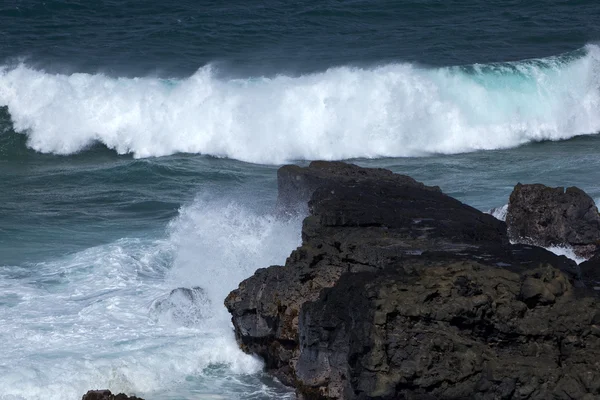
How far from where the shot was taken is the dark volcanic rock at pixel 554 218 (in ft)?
41.7

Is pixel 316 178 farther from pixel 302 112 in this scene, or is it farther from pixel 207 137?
pixel 302 112

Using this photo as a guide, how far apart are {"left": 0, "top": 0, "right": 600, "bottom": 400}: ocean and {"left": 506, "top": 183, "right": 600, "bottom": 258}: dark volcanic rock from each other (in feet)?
9.11

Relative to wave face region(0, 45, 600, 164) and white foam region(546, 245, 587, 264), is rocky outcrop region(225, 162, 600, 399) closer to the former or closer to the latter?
white foam region(546, 245, 587, 264)

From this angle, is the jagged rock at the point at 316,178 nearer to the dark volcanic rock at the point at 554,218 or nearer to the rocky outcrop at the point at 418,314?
the dark volcanic rock at the point at 554,218

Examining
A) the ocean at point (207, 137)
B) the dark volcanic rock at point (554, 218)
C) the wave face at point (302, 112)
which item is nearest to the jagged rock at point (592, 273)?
the dark volcanic rock at point (554, 218)

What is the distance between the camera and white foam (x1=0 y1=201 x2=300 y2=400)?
1006 cm

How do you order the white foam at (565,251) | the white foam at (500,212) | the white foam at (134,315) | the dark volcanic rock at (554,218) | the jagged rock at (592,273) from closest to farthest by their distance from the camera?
the jagged rock at (592,273)
the white foam at (134,315)
the white foam at (565,251)
the dark volcanic rock at (554,218)
the white foam at (500,212)

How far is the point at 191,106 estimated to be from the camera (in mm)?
23656

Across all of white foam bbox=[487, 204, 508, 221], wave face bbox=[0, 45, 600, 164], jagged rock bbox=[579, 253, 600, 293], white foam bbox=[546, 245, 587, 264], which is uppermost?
wave face bbox=[0, 45, 600, 164]

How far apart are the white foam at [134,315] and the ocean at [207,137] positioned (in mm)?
31

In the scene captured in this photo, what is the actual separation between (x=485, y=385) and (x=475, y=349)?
32 cm

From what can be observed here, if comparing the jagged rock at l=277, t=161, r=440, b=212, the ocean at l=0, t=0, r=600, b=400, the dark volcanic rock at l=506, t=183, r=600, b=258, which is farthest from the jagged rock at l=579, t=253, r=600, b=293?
the ocean at l=0, t=0, r=600, b=400

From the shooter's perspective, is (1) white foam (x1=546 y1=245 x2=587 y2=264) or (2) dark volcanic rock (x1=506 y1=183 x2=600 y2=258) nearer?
(1) white foam (x1=546 y1=245 x2=587 y2=264)

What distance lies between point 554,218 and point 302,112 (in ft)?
37.2
